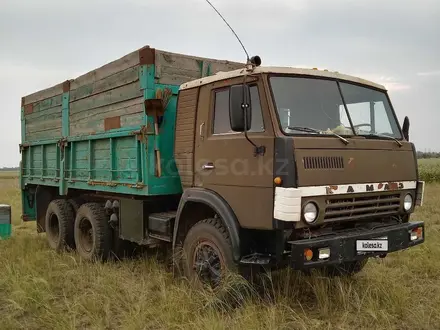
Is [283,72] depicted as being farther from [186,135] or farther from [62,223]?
[62,223]

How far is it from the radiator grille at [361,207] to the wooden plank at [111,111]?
8.56 ft

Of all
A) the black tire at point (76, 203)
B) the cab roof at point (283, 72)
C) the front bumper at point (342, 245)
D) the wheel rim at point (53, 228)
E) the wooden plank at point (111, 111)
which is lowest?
the wheel rim at point (53, 228)

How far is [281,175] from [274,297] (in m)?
1.47

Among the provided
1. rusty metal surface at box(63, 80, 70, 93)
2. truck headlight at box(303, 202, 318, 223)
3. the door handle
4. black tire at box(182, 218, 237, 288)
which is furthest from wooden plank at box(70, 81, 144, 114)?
truck headlight at box(303, 202, 318, 223)

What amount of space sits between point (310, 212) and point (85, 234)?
4.49m

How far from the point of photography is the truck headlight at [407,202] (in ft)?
16.1

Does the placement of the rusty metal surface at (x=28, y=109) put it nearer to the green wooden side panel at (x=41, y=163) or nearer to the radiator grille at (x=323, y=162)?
the green wooden side panel at (x=41, y=163)

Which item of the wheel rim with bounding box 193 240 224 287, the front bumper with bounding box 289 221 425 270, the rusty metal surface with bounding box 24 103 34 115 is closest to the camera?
the front bumper with bounding box 289 221 425 270

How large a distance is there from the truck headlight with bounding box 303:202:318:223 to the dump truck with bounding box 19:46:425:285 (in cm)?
1

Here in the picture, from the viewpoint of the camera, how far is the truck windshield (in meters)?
4.35

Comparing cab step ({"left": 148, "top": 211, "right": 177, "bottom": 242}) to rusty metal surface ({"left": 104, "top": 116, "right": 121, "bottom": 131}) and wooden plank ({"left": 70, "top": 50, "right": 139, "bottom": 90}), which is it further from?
wooden plank ({"left": 70, "top": 50, "right": 139, "bottom": 90})

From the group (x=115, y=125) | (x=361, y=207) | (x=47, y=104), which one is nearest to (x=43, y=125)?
(x=47, y=104)

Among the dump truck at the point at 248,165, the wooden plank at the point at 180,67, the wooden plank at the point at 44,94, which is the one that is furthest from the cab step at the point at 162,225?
the wooden plank at the point at 44,94

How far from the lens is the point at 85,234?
733 cm
